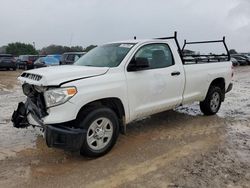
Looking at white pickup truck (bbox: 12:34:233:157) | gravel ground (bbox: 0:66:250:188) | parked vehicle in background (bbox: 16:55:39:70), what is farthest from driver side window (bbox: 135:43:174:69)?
parked vehicle in background (bbox: 16:55:39:70)

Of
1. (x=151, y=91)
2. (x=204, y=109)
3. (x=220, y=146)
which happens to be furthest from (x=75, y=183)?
(x=204, y=109)

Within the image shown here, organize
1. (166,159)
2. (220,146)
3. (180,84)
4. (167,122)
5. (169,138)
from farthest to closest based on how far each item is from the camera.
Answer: (167,122)
(180,84)
(169,138)
(220,146)
(166,159)

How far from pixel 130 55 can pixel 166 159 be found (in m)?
1.92

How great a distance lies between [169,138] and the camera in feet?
21.1

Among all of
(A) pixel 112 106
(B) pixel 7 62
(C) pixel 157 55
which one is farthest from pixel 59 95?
(B) pixel 7 62

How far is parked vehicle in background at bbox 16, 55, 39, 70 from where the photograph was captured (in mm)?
32300

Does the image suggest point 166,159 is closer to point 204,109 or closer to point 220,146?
point 220,146

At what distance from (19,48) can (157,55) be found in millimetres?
64689

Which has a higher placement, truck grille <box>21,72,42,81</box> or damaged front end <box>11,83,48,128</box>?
truck grille <box>21,72,42,81</box>

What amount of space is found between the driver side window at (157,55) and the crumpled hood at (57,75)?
107cm

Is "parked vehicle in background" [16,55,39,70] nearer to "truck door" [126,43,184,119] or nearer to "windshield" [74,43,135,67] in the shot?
"windshield" [74,43,135,67]

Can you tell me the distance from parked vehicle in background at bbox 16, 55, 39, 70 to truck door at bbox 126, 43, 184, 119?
1055 inches

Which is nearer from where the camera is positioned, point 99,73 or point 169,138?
point 99,73

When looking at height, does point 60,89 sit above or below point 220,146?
above
